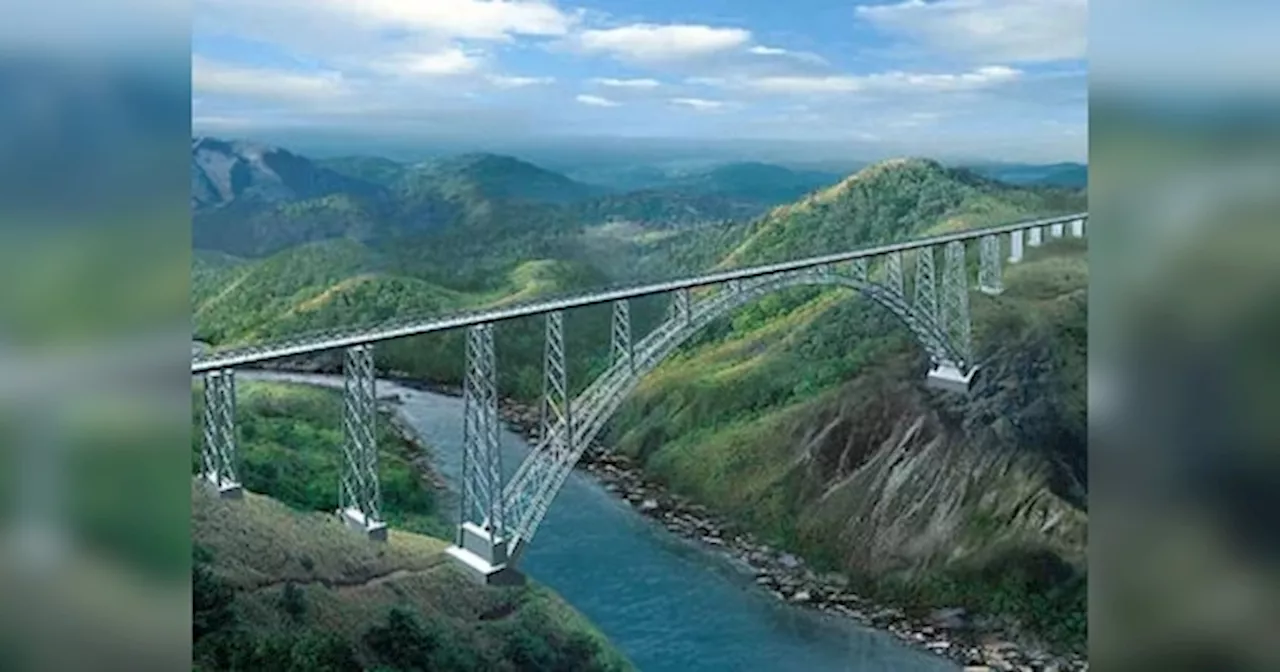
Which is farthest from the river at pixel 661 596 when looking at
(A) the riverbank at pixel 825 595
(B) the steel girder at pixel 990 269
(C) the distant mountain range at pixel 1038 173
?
(C) the distant mountain range at pixel 1038 173

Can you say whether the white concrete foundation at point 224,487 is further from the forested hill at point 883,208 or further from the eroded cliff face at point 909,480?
the eroded cliff face at point 909,480

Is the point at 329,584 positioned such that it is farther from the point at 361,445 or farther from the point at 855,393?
the point at 855,393

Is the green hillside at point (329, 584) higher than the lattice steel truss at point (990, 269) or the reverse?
the reverse
